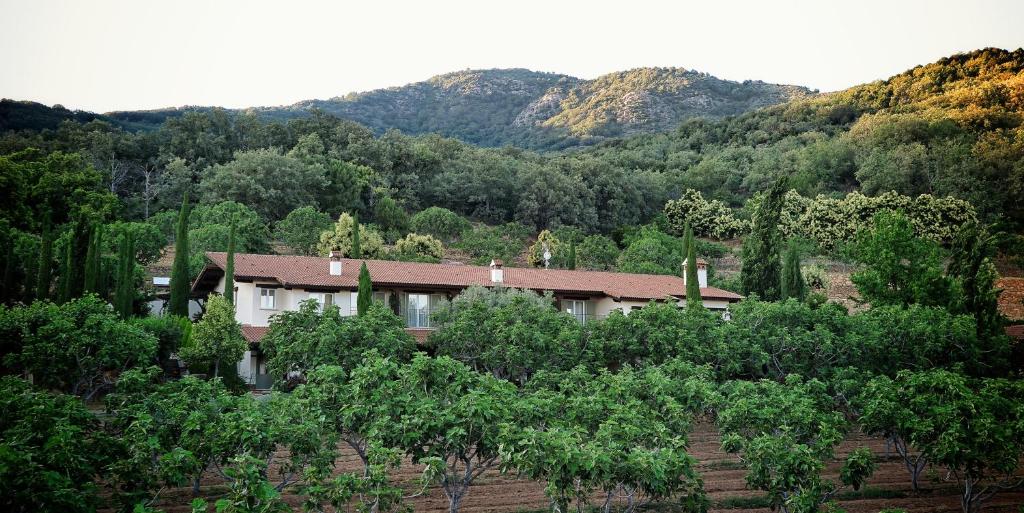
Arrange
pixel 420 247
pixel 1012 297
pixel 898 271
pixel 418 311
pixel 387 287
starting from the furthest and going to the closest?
pixel 1012 297
pixel 420 247
pixel 898 271
pixel 418 311
pixel 387 287

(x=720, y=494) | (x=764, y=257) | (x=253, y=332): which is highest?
(x=764, y=257)

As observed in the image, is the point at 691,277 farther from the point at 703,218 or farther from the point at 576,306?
the point at 703,218

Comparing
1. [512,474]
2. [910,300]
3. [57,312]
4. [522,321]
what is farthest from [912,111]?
[57,312]

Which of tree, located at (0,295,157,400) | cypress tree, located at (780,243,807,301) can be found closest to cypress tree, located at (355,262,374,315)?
tree, located at (0,295,157,400)

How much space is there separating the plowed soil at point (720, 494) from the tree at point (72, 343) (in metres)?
4.82

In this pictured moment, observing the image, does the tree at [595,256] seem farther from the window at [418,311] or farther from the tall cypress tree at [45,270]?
the tall cypress tree at [45,270]

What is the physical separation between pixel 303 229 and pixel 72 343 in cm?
3174

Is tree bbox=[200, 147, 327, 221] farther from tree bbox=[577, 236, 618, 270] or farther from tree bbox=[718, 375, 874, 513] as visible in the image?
tree bbox=[718, 375, 874, 513]

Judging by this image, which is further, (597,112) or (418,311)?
(597,112)

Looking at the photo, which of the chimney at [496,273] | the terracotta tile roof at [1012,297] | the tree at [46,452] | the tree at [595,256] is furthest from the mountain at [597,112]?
the tree at [46,452]

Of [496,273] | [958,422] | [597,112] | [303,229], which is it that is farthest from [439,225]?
[597,112]

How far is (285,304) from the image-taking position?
124 ft

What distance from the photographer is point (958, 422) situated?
22000mm

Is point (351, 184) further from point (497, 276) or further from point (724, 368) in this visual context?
point (724, 368)
